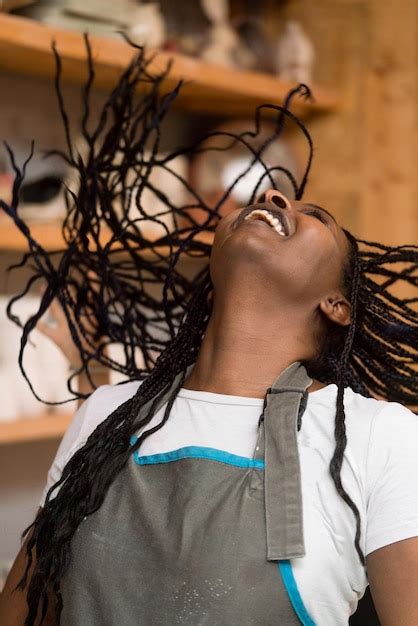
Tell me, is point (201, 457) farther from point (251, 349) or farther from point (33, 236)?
point (33, 236)

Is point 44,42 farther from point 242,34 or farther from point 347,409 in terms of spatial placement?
point 347,409

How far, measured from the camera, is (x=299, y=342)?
112 cm

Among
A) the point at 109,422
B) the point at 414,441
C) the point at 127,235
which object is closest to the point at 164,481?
the point at 109,422

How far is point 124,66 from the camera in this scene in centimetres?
223

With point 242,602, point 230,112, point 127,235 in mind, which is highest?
point 230,112

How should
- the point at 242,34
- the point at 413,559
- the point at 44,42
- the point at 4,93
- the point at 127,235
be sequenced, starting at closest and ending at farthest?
the point at 413,559
the point at 127,235
the point at 44,42
the point at 4,93
the point at 242,34

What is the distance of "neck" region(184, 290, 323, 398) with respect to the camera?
1.10 meters

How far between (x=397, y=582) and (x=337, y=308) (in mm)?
354

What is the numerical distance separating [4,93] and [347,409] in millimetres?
1701

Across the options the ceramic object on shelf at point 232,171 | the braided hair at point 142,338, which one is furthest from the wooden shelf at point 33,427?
the ceramic object on shelf at point 232,171

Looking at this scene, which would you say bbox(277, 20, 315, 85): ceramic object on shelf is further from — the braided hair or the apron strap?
the apron strap

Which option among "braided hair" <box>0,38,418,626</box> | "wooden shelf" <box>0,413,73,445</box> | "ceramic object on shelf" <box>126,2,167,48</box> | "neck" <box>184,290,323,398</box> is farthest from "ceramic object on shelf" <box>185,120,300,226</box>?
"neck" <box>184,290,323,398</box>

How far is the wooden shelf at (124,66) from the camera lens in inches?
82.2

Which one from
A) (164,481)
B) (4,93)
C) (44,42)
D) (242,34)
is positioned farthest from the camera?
(242,34)
